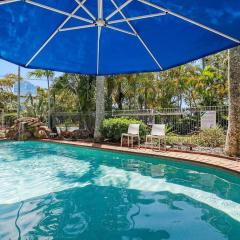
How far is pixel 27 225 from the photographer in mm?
4605

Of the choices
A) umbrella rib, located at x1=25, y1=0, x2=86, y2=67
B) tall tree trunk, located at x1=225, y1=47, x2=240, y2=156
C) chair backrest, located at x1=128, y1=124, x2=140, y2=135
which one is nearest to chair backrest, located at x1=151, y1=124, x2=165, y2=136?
chair backrest, located at x1=128, y1=124, x2=140, y2=135

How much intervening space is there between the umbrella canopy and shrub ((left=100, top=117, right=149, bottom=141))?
940cm

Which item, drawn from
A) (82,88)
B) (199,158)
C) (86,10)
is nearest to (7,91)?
(82,88)

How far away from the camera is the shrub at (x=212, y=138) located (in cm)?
1193

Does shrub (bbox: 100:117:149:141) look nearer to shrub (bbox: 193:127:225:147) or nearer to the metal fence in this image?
the metal fence

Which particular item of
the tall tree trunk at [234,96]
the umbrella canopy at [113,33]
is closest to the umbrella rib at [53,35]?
the umbrella canopy at [113,33]

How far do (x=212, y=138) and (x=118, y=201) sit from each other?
23.0 ft

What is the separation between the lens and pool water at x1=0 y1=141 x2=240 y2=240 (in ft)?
14.5

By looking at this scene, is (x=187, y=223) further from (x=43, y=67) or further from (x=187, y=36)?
(x=43, y=67)

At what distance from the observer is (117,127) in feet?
48.7

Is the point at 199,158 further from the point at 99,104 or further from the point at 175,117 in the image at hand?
the point at 99,104

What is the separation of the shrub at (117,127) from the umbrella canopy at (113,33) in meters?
9.40

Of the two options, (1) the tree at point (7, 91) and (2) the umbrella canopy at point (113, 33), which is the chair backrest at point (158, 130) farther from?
(1) the tree at point (7, 91)

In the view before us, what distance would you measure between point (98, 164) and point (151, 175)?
2.53 m
